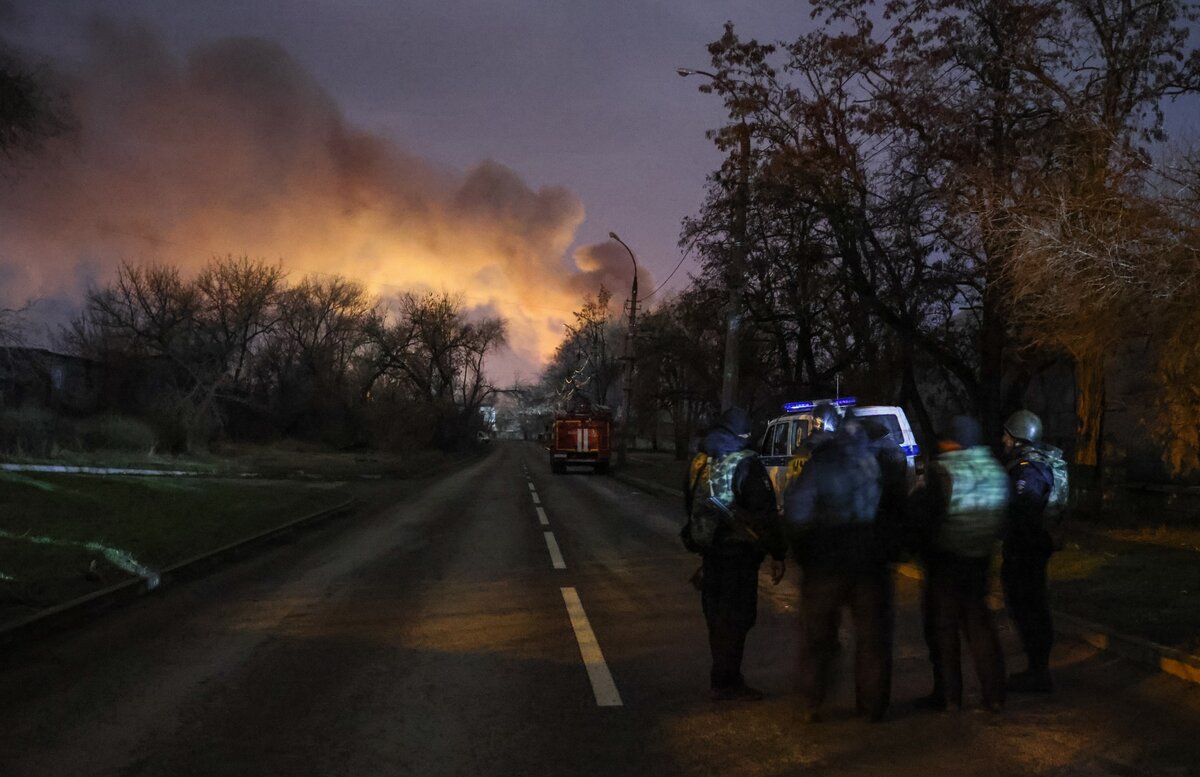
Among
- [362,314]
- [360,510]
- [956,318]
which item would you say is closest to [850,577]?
[360,510]

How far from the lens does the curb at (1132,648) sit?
6875 millimetres

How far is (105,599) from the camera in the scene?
9391 millimetres

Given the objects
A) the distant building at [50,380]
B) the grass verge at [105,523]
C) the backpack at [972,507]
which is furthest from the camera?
the distant building at [50,380]

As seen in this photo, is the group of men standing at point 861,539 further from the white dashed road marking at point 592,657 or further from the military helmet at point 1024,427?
the white dashed road marking at point 592,657

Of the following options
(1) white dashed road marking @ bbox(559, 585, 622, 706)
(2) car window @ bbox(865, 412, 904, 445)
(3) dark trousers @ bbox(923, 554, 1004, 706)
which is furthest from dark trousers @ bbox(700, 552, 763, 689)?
(2) car window @ bbox(865, 412, 904, 445)

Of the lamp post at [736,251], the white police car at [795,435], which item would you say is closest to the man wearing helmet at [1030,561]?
the white police car at [795,435]

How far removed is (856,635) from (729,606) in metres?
0.78

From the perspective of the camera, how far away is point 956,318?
79.5 ft

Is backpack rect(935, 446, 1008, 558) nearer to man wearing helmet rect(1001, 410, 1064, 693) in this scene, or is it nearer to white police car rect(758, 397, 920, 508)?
man wearing helmet rect(1001, 410, 1064, 693)

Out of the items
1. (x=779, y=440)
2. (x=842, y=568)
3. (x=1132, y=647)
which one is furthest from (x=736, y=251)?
(x=842, y=568)

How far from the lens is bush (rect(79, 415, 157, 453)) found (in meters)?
33.9

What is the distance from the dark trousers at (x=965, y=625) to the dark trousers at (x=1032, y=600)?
68 cm

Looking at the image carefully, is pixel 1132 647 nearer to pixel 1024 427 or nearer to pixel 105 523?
pixel 1024 427

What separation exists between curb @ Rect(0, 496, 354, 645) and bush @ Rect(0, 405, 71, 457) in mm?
17332
